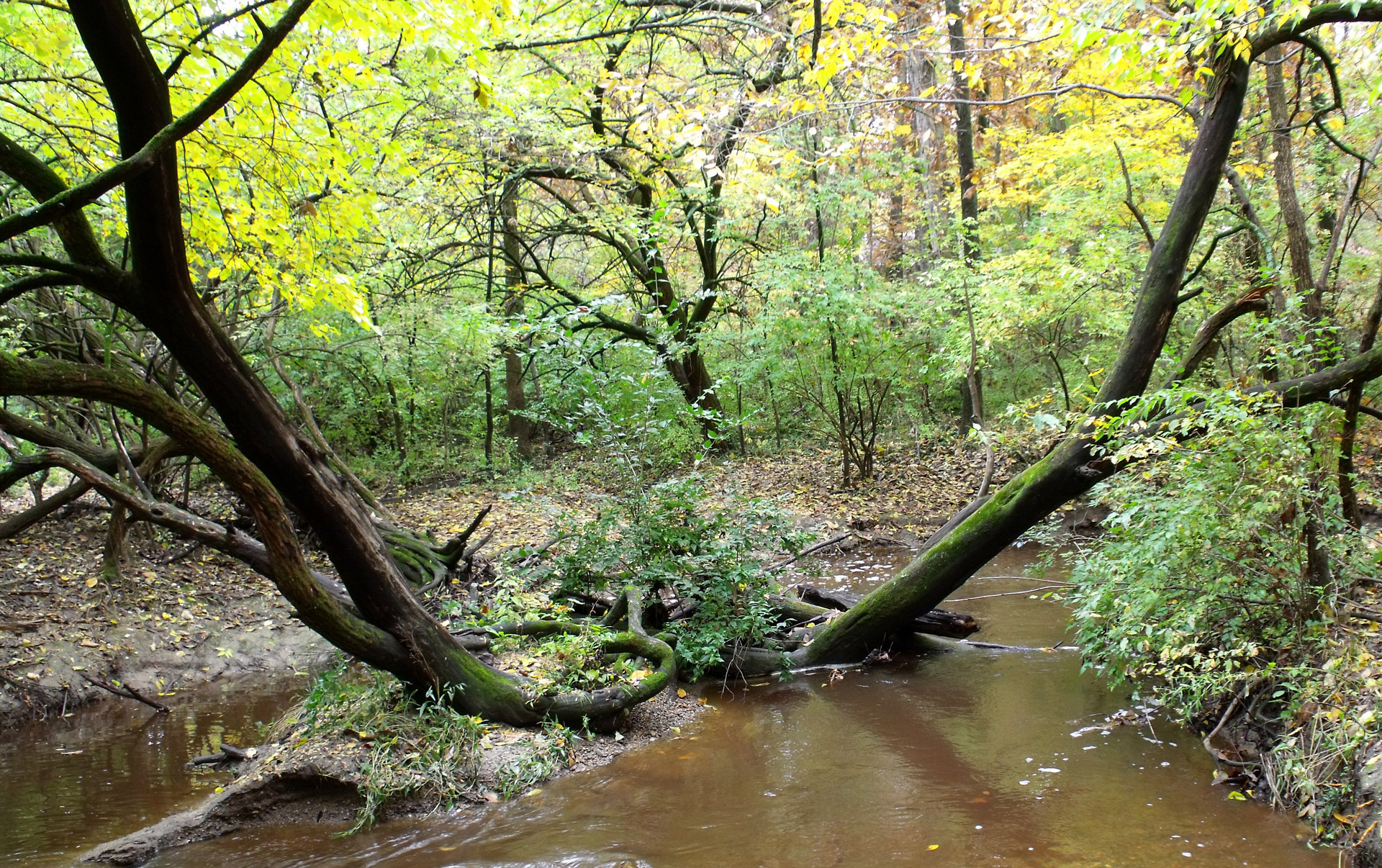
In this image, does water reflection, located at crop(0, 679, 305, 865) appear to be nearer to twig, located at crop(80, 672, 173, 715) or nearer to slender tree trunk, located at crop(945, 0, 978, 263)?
twig, located at crop(80, 672, 173, 715)

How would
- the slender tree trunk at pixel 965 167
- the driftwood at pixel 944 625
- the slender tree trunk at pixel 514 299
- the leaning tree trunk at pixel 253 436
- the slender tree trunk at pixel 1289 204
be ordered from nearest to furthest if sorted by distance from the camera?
the leaning tree trunk at pixel 253 436 < the slender tree trunk at pixel 1289 204 < the driftwood at pixel 944 625 < the slender tree trunk at pixel 514 299 < the slender tree trunk at pixel 965 167

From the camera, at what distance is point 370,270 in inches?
439

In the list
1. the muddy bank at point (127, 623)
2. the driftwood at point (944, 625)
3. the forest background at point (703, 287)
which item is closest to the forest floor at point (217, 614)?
the muddy bank at point (127, 623)

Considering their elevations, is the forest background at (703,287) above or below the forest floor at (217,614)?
above

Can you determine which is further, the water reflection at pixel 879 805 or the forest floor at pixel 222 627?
the forest floor at pixel 222 627

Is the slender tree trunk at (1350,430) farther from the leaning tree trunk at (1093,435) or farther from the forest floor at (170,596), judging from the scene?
the forest floor at (170,596)

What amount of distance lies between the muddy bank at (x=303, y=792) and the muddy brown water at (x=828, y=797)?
0.13 meters

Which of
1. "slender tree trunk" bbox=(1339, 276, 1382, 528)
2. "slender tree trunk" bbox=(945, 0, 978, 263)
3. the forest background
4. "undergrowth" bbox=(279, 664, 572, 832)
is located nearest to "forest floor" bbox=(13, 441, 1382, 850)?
"undergrowth" bbox=(279, 664, 572, 832)

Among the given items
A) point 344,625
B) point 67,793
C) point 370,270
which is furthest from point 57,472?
point 344,625

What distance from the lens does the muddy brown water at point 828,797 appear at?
3873 millimetres

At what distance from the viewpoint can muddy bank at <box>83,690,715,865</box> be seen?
4398 millimetres

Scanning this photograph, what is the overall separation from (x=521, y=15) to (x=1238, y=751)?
30.2 ft

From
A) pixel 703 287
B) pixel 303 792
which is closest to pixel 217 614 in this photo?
pixel 303 792

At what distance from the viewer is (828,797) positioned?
179 inches
